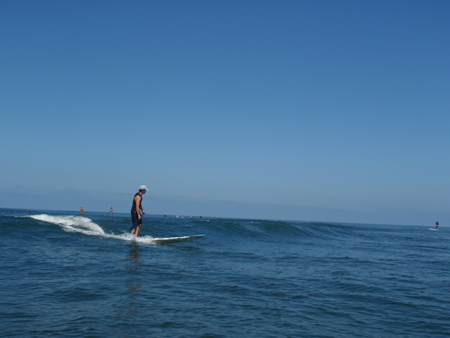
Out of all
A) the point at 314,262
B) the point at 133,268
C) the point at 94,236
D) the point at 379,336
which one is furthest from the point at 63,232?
the point at 379,336

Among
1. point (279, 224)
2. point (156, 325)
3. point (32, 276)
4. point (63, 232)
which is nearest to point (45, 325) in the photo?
point (156, 325)

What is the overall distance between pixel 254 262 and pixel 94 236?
881cm

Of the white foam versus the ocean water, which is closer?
the ocean water

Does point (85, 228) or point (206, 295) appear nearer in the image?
point (206, 295)

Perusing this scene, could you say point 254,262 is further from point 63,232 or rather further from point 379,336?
point 63,232

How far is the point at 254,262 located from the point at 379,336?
6.69 m

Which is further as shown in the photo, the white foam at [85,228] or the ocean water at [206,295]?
the white foam at [85,228]

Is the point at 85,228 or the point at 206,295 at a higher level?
the point at 206,295

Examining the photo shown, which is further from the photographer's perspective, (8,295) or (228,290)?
(228,290)

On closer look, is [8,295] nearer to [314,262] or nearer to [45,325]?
[45,325]

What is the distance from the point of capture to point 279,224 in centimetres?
3447

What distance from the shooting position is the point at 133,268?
903 cm

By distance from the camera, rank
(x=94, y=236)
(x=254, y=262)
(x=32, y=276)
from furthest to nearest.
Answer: (x=94, y=236) → (x=254, y=262) → (x=32, y=276)

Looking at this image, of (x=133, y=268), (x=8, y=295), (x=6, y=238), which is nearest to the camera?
(x=8, y=295)
